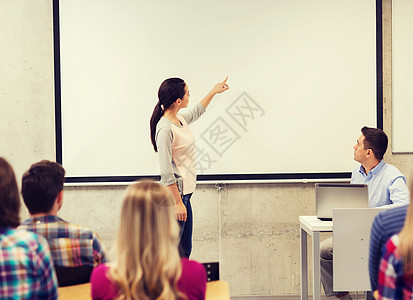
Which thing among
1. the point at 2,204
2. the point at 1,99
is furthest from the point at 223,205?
the point at 2,204

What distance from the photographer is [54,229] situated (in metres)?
1.65

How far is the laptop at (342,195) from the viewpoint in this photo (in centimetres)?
280

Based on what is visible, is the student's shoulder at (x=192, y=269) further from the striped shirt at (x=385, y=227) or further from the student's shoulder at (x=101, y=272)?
the striped shirt at (x=385, y=227)

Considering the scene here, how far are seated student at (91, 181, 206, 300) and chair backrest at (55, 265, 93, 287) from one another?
36cm

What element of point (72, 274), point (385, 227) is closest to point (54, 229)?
point (72, 274)

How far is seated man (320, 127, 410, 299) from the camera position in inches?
124

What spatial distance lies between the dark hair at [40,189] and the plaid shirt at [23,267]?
0.30m

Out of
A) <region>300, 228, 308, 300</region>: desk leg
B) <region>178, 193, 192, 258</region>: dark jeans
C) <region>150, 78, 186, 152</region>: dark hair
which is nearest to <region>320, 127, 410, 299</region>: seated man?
<region>300, 228, 308, 300</region>: desk leg

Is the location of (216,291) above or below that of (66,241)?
below

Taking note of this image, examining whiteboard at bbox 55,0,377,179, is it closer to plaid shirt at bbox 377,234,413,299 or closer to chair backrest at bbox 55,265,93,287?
chair backrest at bbox 55,265,93,287

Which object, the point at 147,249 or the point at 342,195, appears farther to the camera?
the point at 342,195

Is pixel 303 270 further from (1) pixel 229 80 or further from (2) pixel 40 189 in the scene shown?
(2) pixel 40 189

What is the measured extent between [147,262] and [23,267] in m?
0.36

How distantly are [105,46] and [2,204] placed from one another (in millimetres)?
2650
